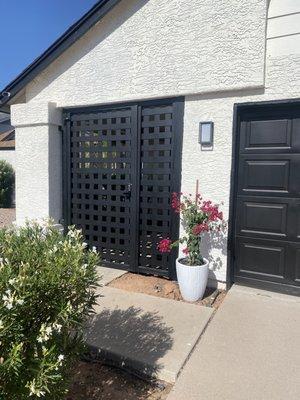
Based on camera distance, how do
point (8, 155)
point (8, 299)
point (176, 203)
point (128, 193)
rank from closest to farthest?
1. point (8, 299)
2. point (176, 203)
3. point (128, 193)
4. point (8, 155)

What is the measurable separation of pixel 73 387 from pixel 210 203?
268cm

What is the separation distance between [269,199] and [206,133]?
4.12 ft

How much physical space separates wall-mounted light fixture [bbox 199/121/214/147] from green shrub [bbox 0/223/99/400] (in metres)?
2.64

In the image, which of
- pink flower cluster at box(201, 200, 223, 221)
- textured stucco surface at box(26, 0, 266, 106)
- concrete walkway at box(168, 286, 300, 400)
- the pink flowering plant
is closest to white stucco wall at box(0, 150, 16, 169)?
textured stucco surface at box(26, 0, 266, 106)

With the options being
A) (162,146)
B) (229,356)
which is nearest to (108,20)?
(162,146)

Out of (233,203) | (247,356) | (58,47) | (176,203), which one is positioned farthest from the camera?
(58,47)

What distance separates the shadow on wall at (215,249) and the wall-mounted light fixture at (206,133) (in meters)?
1.29

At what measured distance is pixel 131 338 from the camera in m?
3.29

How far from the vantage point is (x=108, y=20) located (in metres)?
5.12

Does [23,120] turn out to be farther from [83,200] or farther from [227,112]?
[227,112]

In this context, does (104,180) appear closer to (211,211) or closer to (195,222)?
(195,222)

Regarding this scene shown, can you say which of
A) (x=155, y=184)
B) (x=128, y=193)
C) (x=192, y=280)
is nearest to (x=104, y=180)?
(x=128, y=193)

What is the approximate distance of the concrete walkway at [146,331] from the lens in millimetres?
2926

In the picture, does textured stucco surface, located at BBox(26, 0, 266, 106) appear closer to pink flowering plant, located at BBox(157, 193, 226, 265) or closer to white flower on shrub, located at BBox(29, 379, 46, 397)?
pink flowering plant, located at BBox(157, 193, 226, 265)
